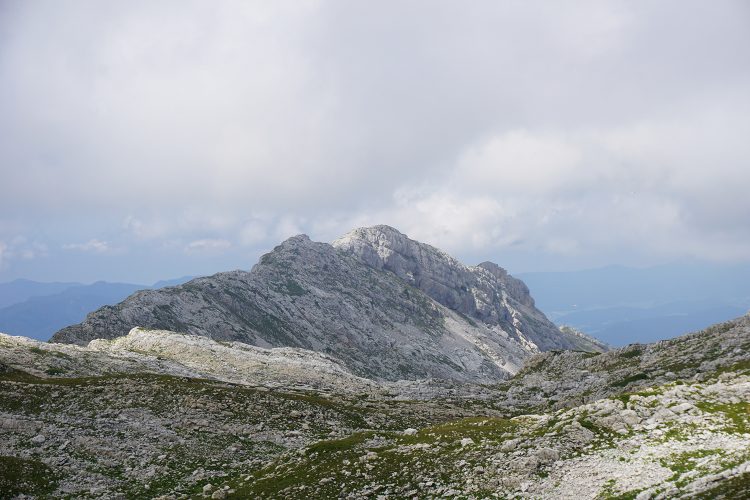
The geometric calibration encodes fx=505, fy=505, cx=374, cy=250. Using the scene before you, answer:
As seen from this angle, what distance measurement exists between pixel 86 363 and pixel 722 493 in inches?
2811

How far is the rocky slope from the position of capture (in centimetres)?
2498

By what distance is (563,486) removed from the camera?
23953mm

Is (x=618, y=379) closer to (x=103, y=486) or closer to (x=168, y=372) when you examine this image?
(x=103, y=486)

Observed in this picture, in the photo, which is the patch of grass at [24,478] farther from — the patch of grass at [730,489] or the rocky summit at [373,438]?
the patch of grass at [730,489]

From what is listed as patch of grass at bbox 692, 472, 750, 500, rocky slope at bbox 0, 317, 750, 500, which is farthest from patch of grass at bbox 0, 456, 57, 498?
patch of grass at bbox 692, 472, 750, 500

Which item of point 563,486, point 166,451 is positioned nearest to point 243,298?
point 166,451

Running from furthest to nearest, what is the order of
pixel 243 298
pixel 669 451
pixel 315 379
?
pixel 243 298 < pixel 315 379 < pixel 669 451

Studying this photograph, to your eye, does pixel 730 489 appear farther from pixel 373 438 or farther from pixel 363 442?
pixel 373 438

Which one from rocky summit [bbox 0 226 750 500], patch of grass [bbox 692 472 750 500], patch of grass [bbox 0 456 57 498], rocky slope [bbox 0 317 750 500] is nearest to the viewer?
patch of grass [bbox 692 472 750 500]

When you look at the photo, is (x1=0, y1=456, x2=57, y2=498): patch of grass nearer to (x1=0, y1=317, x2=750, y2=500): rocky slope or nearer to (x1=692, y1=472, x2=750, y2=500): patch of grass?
(x1=0, y1=317, x2=750, y2=500): rocky slope

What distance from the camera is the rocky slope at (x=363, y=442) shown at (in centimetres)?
2498

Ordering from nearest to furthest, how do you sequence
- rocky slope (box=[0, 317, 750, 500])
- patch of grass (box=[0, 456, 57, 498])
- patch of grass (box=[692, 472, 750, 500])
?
patch of grass (box=[692, 472, 750, 500])
rocky slope (box=[0, 317, 750, 500])
patch of grass (box=[0, 456, 57, 498])

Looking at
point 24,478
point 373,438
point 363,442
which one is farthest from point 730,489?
point 24,478

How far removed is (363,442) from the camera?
1367 inches
